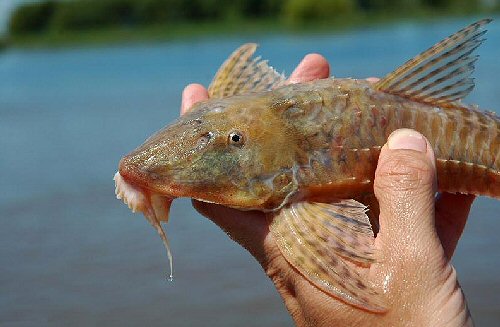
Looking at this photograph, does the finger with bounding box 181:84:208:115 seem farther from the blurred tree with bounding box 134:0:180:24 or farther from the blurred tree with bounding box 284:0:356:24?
the blurred tree with bounding box 134:0:180:24

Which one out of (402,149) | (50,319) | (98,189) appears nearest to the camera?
(402,149)

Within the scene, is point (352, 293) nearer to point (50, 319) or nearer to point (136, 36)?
point (50, 319)

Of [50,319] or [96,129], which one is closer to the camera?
[50,319]

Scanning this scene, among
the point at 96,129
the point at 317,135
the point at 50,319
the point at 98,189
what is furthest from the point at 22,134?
the point at 317,135

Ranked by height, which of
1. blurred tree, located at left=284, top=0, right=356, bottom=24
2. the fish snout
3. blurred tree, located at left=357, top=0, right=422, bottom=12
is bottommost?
blurred tree, located at left=284, top=0, right=356, bottom=24

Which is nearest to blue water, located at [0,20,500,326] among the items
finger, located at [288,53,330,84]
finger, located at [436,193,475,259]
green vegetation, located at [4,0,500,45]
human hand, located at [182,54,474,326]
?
finger, located at [436,193,475,259]

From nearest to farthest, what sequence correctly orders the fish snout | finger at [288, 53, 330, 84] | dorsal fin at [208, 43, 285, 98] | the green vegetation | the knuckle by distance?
the knuckle → the fish snout → dorsal fin at [208, 43, 285, 98] → finger at [288, 53, 330, 84] → the green vegetation
